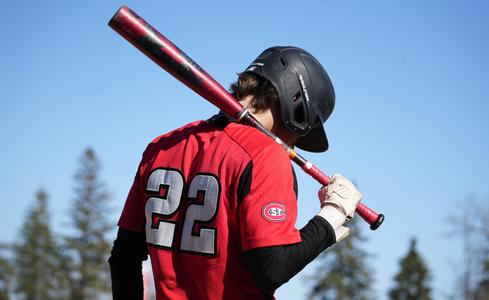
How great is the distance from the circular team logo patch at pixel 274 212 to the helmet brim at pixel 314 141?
1.28 meters

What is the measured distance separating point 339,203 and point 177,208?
903 mm

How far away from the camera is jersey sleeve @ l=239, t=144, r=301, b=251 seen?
12.6ft

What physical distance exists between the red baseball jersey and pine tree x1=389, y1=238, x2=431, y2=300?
2007 inches

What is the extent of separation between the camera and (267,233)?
12.6 ft

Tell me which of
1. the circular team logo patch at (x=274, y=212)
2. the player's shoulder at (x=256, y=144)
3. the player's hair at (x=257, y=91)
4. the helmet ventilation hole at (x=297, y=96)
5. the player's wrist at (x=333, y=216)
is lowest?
the circular team logo patch at (x=274, y=212)

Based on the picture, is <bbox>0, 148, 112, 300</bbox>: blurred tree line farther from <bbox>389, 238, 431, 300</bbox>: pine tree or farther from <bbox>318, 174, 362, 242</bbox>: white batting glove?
<bbox>318, 174, 362, 242</bbox>: white batting glove

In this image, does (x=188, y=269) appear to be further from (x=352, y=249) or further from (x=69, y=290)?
(x=69, y=290)

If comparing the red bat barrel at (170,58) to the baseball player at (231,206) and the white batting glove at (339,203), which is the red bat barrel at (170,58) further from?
the white batting glove at (339,203)

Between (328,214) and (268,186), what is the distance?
0.47 metres

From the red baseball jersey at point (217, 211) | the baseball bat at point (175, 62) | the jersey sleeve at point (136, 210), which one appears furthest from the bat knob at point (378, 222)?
the jersey sleeve at point (136, 210)

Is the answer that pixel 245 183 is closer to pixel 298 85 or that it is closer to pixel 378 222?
pixel 298 85

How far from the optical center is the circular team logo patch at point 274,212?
152 inches

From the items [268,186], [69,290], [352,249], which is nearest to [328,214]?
[268,186]

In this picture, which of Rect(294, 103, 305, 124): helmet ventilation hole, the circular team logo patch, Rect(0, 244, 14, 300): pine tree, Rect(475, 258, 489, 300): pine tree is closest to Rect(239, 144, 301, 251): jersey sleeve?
the circular team logo patch
